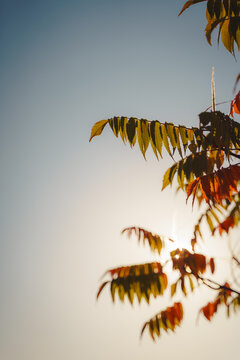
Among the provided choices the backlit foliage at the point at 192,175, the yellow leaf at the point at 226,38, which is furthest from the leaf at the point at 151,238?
the yellow leaf at the point at 226,38

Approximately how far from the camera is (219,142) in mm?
2240

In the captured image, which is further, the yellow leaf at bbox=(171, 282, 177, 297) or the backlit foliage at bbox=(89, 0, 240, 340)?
the yellow leaf at bbox=(171, 282, 177, 297)

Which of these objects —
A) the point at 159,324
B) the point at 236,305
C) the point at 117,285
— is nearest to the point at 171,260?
the point at 117,285

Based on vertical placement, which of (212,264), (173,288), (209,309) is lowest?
(209,309)

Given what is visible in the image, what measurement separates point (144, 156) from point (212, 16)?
105 centimetres

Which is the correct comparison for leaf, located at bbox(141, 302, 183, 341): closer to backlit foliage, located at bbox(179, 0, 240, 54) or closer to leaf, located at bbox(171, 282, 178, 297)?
leaf, located at bbox(171, 282, 178, 297)

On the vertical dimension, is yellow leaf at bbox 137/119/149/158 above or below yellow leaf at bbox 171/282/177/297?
above

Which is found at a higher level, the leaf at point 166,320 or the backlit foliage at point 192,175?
the backlit foliage at point 192,175

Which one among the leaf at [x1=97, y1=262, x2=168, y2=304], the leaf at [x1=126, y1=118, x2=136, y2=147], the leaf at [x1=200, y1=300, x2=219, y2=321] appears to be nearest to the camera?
the leaf at [x1=126, y1=118, x2=136, y2=147]

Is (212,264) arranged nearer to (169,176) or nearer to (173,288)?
(173,288)

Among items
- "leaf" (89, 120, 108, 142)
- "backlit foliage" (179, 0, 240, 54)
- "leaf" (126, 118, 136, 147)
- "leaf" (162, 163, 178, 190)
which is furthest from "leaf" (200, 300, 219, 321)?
"backlit foliage" (179, 0, 240, 54)

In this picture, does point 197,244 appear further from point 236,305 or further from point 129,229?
point 236,305

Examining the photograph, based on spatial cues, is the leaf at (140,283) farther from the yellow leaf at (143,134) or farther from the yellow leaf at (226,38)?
the yellow leaf at (226,38)

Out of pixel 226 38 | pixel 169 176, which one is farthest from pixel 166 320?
pixel 226 38
